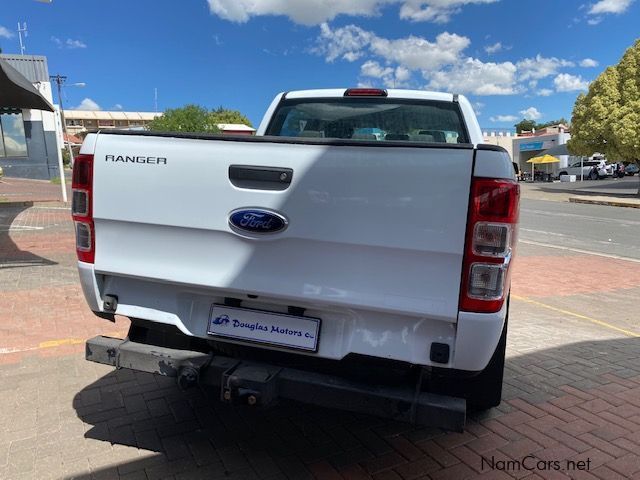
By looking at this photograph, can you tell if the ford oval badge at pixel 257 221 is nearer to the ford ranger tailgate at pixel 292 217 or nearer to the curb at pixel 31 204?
the ford ranger tailgate at pixel 292 217

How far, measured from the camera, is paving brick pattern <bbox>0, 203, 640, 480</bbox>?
282 cm

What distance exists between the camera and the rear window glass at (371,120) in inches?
163

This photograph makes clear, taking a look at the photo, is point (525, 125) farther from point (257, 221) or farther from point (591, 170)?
point (257, 221)

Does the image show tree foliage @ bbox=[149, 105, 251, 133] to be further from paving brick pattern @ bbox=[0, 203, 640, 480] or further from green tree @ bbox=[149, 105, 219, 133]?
paving brick pattern @ bbox=[0, 203, 640, 480]

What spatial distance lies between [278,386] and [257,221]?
31.6 inches

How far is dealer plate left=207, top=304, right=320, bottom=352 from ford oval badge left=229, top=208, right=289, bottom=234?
1.45 ft

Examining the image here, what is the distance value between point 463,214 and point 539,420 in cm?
202

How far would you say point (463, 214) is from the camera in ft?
7.11

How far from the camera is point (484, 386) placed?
3.17 meters

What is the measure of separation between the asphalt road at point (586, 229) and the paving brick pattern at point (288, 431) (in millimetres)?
7393

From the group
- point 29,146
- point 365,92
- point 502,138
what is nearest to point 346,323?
point 365,92

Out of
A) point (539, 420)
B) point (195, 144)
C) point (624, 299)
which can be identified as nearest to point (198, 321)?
point (195, 144)

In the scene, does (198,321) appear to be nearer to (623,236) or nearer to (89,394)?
(89,394)

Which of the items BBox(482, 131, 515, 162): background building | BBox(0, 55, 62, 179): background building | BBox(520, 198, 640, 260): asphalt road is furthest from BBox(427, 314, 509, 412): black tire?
BBox(482, 131, 515, 162): background building
